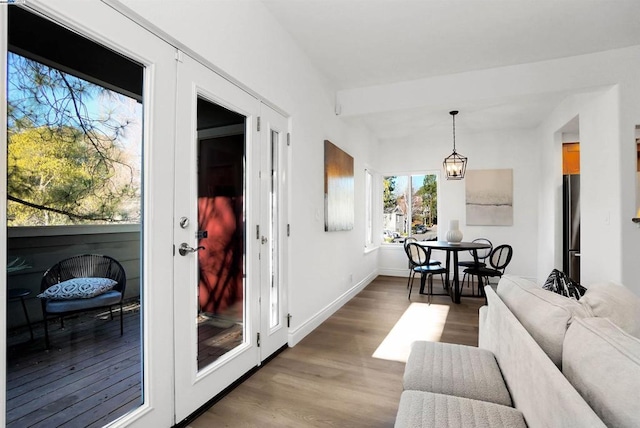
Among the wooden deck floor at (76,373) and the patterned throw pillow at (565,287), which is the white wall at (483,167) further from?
the wooden deck floor at (76,373)

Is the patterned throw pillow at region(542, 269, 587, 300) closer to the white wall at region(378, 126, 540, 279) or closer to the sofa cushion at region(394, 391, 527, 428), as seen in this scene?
the sofa cushion at region(394, 391, 527, 428)

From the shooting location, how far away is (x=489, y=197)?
5.77 m

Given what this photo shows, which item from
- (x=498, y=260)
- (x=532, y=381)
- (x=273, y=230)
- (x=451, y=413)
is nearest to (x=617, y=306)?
(x=532, y=381)

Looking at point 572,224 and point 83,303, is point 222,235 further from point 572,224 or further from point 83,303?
point 572,224

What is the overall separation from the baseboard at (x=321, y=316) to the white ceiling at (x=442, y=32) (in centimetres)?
269

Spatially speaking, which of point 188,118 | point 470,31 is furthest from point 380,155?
point 188,118

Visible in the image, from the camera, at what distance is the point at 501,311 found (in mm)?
1478

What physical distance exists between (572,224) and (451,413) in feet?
14.0

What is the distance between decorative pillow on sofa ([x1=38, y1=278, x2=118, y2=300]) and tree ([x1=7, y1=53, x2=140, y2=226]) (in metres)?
0.26

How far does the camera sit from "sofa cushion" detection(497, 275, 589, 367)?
3.73 feet

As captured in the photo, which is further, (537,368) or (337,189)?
(337,189)

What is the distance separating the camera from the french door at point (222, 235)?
1.84 meters

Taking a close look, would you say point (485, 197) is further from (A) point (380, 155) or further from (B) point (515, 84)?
(B) point (515, 84)

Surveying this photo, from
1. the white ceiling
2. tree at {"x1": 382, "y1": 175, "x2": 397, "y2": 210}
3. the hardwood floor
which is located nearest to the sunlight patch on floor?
the hardwood floor
